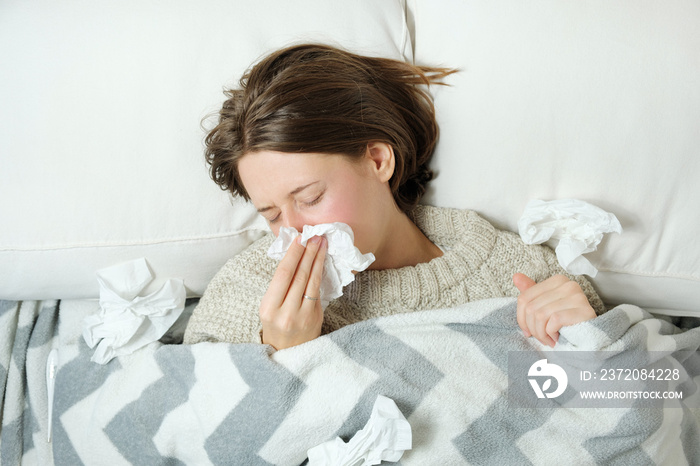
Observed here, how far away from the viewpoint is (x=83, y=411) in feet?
4.82

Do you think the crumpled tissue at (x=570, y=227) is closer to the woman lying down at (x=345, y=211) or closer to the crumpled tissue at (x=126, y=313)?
the woman lying down at (x=345, y=211)

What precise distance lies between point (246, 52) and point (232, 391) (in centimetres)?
84

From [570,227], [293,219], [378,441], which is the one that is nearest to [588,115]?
[570,227]

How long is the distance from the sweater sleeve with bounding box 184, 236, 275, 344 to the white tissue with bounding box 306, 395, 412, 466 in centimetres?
33

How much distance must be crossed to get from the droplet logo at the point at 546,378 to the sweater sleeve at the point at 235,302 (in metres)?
0.64

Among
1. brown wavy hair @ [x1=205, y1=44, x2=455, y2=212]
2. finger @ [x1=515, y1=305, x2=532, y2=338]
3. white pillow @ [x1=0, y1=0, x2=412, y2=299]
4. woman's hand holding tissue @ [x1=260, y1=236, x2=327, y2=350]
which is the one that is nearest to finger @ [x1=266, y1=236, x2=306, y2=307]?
woman's hand holding tissue @ [x1=260, y1=236, x2=327, y2=350]

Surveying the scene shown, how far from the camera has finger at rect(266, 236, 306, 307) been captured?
1.28 m

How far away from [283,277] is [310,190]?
21cm

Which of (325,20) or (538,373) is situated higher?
(325,20)

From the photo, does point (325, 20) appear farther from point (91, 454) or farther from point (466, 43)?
point (91, 454)

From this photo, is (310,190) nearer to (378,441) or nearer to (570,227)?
(378,441)

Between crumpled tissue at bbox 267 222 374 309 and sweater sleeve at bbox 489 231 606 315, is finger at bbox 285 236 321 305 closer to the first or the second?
crumpled tissue at bbox 267 222 374 309

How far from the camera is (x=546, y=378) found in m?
1.33

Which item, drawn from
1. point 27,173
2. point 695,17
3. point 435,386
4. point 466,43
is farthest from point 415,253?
point 27,173
